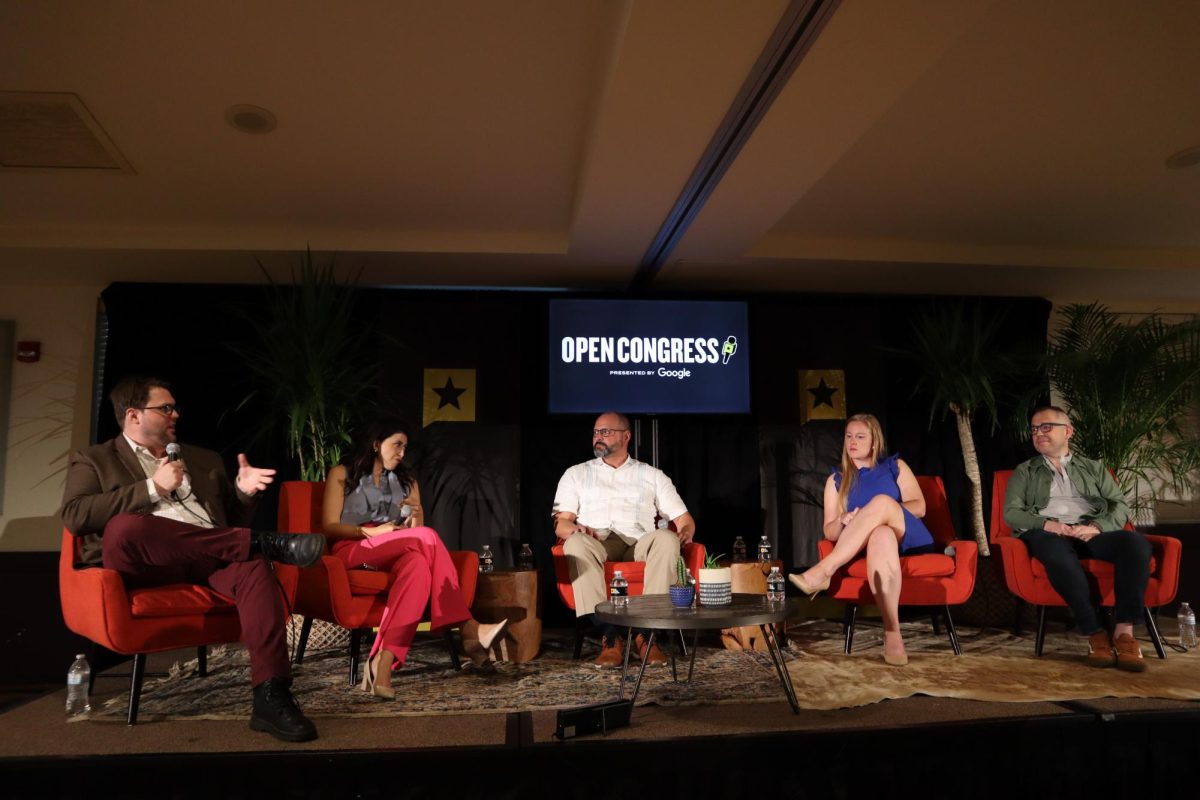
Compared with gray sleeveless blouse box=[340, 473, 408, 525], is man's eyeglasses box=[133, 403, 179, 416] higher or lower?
higher

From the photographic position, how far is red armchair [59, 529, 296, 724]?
2.75 meters

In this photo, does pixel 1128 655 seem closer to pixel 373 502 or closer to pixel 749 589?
pixel 749 589

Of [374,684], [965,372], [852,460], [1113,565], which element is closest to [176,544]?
[374,684]

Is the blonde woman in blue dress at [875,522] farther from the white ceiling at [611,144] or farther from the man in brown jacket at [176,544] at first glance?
the man in brown jacket at [176,544]

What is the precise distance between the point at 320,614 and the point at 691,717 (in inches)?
64.0

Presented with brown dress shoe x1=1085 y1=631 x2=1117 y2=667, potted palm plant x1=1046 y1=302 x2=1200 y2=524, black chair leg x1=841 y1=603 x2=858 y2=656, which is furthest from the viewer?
potted palm plant x1=1046 y1=302 x2=1200 y2=524

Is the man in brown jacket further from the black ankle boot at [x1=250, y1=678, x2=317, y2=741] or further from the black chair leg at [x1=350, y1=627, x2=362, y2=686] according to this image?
the black chair leg at [x1=350, y1=627, x2=362, y2=686]

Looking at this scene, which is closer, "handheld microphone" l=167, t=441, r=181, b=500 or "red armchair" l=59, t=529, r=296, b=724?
"red armchair" l=59, t=529, r=296, b=724

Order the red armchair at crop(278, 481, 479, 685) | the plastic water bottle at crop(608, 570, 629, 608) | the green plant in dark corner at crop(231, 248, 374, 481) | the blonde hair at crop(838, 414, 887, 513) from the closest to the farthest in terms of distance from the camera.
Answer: the plastic water bottle at crop(608, 570, 629, 608) < the red armchair at crop(278, 481, 479, 685) < the blonde hair at crop(838, 414, 887, 513) < the green plant in dark corner at crop(231, 248, 374, 481)

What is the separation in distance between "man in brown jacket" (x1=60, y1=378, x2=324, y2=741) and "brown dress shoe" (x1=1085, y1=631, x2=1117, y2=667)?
308 centimetres

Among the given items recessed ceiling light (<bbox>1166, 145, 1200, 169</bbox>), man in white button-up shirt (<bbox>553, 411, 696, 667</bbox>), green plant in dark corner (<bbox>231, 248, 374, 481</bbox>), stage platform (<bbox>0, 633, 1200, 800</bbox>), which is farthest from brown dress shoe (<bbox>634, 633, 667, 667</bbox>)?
recessed ceiling light (<bbox>1166, 145, 1200, 169</bbox>)

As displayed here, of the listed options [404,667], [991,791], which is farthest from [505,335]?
[991,791]

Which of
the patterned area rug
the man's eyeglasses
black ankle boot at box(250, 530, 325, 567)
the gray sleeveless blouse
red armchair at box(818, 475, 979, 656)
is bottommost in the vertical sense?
the patterned area rug

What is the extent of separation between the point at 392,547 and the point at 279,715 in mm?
1027
